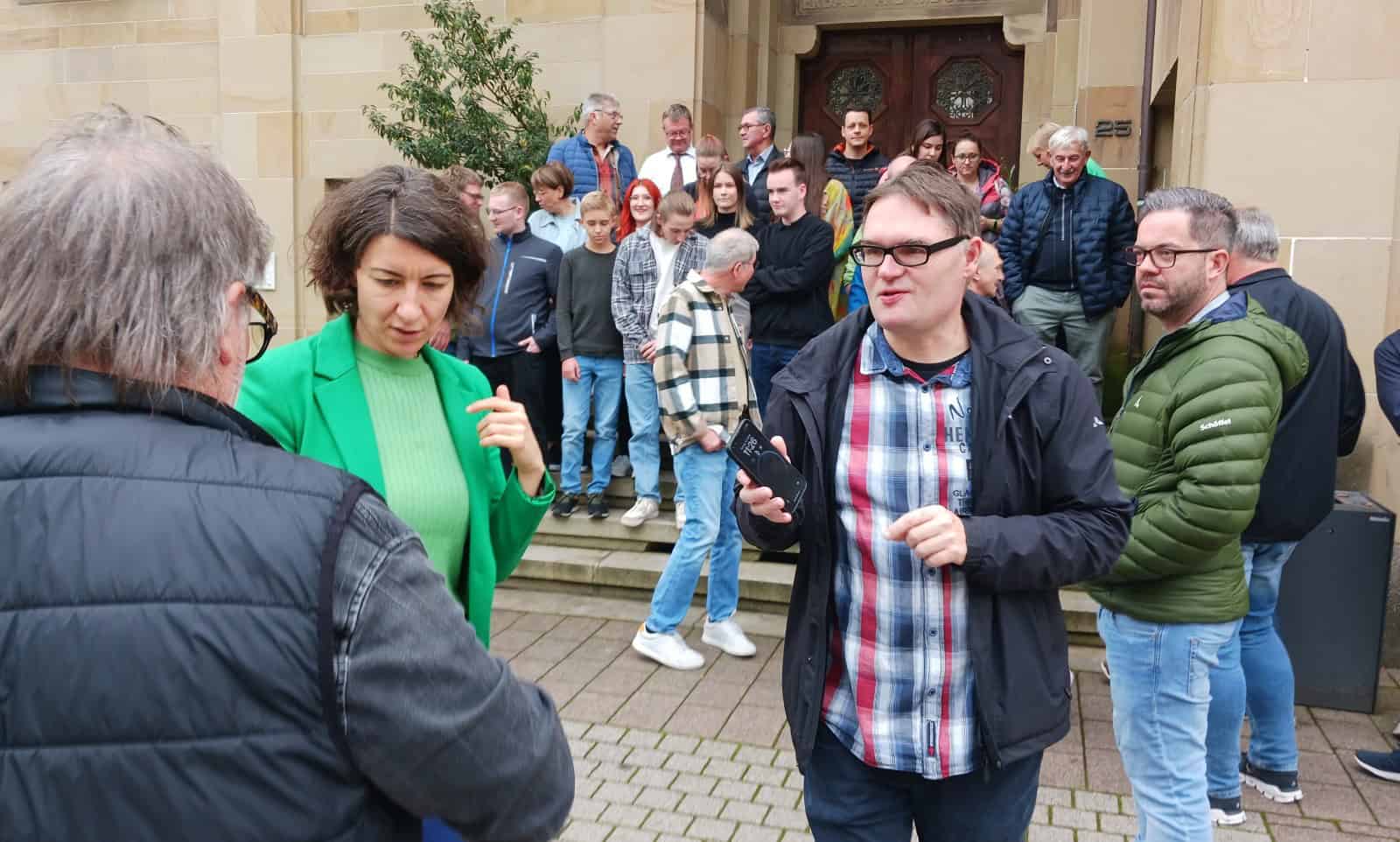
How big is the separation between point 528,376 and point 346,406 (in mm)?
5472

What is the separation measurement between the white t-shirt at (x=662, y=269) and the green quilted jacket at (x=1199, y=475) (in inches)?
156

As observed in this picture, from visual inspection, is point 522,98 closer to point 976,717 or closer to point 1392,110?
point 1392,110

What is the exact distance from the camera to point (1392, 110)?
240 inches

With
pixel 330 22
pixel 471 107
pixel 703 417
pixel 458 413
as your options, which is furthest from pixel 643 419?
pixel 330 22

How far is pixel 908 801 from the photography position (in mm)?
2539

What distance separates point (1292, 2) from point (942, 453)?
511cm

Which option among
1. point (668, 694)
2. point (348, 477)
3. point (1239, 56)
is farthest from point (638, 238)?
point (348, 477)

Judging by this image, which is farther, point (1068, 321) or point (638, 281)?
point (1068, 321)

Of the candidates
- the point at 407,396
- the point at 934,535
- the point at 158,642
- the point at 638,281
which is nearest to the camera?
the point at 158,642

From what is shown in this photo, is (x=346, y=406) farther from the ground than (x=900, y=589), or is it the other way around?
(x=346, y=406)

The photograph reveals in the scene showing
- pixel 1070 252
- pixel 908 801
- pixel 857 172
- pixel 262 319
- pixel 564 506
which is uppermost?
pixel 857 172

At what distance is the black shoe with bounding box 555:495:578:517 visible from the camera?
24.5 feet

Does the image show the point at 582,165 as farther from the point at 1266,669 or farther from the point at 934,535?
the point at 934,535

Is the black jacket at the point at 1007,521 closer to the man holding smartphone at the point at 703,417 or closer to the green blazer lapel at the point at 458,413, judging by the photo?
the green blazer lapel at the point at 458,413
